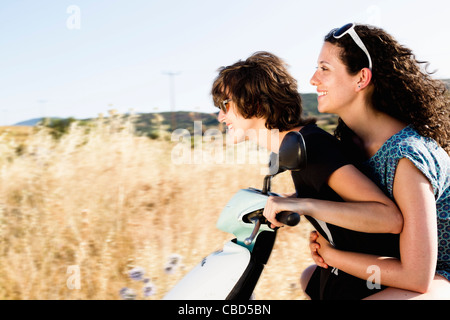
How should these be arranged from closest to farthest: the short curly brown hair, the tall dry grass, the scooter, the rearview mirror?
the rearview mirror < the scooter < the short curly brown hair < the tall dry grass

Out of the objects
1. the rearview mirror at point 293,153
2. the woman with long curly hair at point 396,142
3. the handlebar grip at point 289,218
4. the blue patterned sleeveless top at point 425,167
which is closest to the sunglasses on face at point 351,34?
the woman with long curly hair at point 396,142

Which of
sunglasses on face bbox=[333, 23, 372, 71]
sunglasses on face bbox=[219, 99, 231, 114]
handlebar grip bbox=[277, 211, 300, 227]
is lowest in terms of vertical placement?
handlebar grip bbox=[277, 211, 300, 227]

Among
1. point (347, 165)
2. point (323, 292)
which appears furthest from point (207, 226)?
point (347, 165)

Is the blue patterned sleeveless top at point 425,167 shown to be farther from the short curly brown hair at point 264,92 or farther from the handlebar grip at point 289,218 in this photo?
the short curly brown hair at point 264,92

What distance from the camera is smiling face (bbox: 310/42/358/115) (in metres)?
1.81

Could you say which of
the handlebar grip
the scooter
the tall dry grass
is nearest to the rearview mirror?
the scooter

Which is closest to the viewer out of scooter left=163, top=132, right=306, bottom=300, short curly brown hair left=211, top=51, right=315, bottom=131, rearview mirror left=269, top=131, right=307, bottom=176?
rearview mirror left=269, top=131, right=307, bottom=176

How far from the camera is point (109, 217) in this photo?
4117mm

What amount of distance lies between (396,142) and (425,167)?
0.15m

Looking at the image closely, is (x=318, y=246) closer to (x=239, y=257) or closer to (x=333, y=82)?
(x=239, y=257)

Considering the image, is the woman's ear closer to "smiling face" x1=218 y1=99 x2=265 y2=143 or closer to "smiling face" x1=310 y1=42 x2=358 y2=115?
"smiling face" x1=310 y1=42 x2=358 y2=115

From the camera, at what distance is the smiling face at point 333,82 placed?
1.81m

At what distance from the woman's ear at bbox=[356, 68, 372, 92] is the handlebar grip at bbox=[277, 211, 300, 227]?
63 cm

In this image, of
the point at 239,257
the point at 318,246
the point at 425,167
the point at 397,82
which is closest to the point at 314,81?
the point at 397,82
